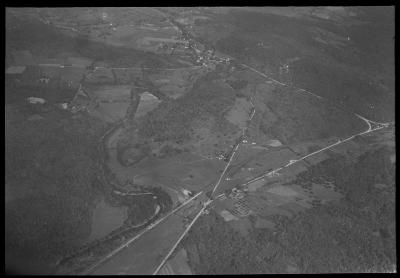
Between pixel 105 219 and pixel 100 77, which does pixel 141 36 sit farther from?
pixel 105 219

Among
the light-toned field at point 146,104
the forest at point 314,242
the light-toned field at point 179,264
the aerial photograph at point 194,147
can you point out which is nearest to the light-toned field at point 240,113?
the aerial photograph at point 194,147

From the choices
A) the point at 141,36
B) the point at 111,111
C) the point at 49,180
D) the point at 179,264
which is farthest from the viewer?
the point at 141,36

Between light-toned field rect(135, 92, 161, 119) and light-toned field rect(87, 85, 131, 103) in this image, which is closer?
light-toned field rect(135, 92, 161, 119)

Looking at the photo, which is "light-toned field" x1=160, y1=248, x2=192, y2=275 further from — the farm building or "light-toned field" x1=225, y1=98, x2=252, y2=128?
the farm building

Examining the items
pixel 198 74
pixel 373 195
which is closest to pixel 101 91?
pixel 198 74

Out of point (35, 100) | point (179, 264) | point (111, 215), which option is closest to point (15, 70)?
point (35, 100)

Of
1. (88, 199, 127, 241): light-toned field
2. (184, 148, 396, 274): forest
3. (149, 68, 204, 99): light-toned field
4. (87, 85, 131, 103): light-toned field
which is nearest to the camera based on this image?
(184, 148, 396, 274): forest

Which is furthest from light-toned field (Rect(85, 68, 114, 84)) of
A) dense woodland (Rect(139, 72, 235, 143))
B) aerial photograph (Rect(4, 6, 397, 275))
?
dense woodland (Rect(139, 72, 235, 143))

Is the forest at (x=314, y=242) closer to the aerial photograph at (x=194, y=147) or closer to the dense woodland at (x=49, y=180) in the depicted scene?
the aerial photograph at (x=194, y=147)
